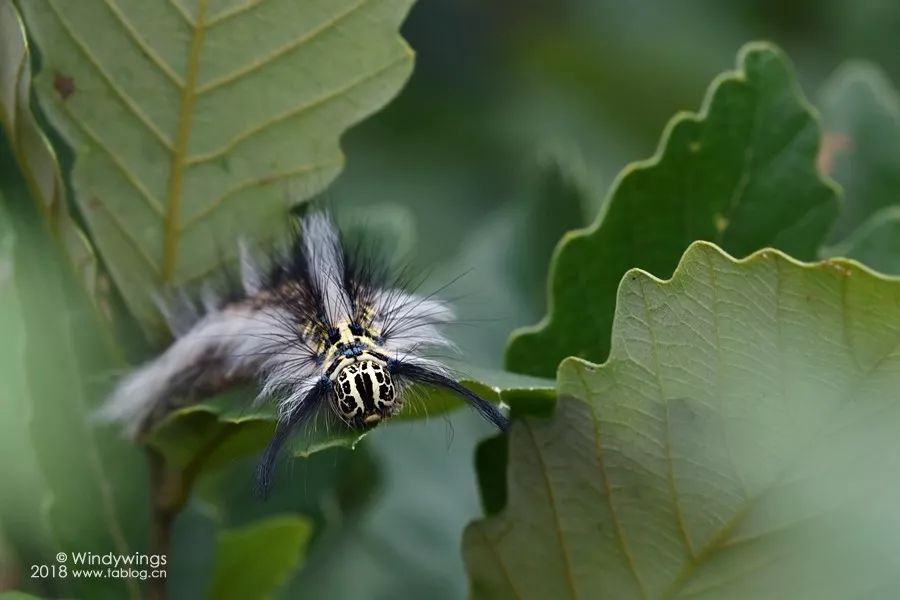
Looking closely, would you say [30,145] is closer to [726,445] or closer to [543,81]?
[726,445]

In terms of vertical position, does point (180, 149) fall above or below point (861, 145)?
below

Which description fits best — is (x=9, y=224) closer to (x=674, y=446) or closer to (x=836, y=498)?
(x=674, y=446)

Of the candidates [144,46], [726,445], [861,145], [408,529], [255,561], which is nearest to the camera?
[726,445]

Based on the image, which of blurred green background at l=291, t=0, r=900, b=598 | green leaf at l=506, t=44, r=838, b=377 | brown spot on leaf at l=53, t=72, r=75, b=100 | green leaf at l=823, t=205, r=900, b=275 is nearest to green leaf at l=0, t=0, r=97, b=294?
brown spot on leaf at l=53, t=72, r=75, b=100

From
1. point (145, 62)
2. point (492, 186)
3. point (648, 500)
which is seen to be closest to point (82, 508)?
point (145, 62)

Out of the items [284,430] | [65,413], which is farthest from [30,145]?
[284,430]

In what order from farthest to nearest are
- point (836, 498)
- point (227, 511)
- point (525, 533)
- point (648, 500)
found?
1. point (227, 511)
2. point (525, 533)
3. point (648, 500)
4. point (836, 498)

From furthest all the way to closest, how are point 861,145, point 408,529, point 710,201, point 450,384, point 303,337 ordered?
point 408,529, point 861,145, point 303,337, point 710,201, point 450,384
